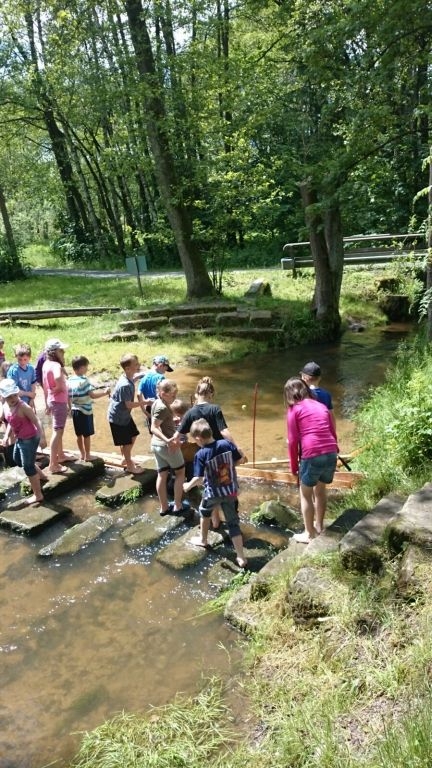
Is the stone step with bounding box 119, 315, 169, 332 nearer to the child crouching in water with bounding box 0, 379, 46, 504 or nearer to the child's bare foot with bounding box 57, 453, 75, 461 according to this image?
the child's bare foot with bounding box 57, 453, 75, 461

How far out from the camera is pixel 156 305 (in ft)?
54.1

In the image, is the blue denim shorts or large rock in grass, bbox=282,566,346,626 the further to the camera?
the blue denim shorts

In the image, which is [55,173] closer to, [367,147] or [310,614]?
[367,147]

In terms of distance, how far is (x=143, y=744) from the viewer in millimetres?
3504

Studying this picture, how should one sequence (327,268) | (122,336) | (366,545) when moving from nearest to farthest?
(366,545)
(122,336)
(327,268)

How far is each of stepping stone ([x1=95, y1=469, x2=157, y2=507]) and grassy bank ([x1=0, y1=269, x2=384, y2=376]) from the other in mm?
5494

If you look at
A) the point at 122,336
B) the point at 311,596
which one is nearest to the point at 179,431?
the point at 311,596

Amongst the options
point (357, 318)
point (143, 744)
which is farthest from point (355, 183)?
point (143, 744)

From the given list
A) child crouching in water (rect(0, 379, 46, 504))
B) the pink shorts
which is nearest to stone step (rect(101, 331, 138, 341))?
the pink shorts

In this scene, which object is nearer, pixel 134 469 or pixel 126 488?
pixel 126 488

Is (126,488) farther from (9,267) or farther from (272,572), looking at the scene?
(9,267)

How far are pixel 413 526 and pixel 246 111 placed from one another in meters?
12.7

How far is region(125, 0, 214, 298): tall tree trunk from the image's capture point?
49.2ft

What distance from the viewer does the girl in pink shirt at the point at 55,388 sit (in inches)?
281
